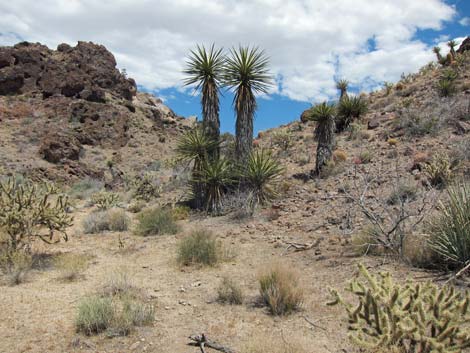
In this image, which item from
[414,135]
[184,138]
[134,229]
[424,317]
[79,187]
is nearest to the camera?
[424,317]

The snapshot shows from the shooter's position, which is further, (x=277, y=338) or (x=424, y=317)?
(x=277, y=338)

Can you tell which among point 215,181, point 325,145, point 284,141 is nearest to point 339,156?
point 325,145

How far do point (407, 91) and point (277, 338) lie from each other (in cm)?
1980

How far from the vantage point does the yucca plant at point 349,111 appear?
19.0 metres

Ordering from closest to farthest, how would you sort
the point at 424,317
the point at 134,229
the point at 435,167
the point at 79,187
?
1. the point at 424,317
2. the point at 435,167
3. the point at 134,229
4. the point at 79,187

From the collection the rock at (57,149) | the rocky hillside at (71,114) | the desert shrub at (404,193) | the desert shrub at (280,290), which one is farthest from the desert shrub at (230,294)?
the rock at (57,149)

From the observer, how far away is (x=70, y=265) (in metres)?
7.41

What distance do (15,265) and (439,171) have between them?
10.2 meters

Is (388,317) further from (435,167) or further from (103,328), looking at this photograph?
(435,167)

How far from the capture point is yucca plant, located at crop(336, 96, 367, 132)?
1895 cm

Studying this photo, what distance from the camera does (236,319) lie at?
16.9ft

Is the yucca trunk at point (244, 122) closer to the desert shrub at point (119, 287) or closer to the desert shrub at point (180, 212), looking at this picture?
the desert shrub at point (180, 212)

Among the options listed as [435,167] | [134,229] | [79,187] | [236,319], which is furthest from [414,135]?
[79,187]

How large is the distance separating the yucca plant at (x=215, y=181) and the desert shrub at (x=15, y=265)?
6.49m
